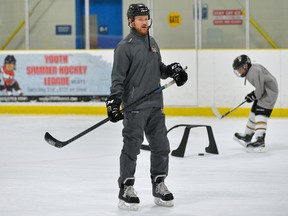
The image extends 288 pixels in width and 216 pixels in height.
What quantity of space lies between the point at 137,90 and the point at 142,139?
266mm

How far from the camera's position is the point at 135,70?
3.98 metres

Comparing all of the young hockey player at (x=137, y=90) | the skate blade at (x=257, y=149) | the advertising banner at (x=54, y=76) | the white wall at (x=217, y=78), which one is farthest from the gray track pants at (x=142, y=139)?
the advertising banner at (x=54, y=76)

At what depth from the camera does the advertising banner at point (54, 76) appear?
10117 mm

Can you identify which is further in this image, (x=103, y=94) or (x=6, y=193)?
(x=103, y=94)

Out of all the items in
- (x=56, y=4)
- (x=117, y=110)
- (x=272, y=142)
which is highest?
(x=56, y=4)

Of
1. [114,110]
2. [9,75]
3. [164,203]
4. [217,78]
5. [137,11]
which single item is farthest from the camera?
[9,75]

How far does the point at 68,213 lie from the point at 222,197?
37.1 inches

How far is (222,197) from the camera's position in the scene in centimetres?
433

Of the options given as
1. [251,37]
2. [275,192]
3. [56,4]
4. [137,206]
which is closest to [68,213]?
[137,206]

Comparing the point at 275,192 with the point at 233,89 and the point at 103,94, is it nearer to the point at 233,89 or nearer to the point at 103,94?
the point at 233,89

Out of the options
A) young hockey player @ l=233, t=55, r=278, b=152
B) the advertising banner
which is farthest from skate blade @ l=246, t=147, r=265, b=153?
the advertising banner

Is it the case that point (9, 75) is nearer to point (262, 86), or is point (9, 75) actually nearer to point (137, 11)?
point (262, 86)

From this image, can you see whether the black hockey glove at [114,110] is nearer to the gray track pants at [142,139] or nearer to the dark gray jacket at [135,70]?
the dark gray jacket at [135,70]

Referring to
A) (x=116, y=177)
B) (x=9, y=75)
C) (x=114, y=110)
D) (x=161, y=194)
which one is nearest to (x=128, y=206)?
(x=161, y=194)
